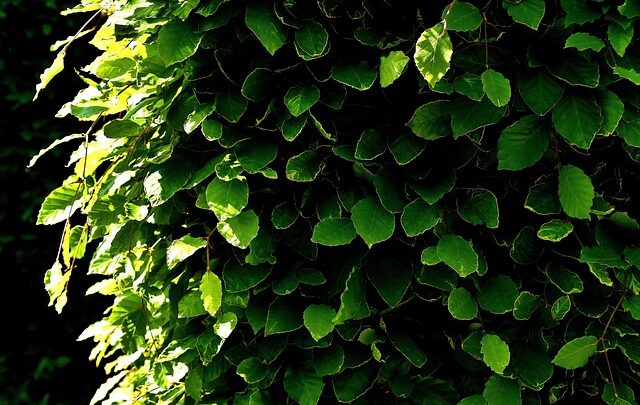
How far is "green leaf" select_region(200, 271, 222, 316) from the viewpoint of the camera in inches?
65.4

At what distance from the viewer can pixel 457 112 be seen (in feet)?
5.16

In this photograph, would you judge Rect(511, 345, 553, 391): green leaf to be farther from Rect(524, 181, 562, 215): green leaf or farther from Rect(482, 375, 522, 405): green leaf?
Rect(524, 181, 562, 215): green leaf

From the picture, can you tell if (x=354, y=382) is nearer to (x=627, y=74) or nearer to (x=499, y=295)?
(x=499, y=295)

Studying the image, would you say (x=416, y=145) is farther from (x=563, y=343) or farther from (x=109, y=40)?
(x=109, y=40)

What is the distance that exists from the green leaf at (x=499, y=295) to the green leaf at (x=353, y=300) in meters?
0.29

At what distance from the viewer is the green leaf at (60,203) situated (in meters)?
1.91

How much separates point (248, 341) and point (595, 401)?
927mm

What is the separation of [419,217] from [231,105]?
1.80ft

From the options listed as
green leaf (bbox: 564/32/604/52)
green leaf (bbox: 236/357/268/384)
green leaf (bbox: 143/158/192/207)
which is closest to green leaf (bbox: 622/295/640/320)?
green leaf (bbox: 564/32/604/52)

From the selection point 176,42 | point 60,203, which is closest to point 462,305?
point 176,42

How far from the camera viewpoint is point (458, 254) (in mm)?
1575

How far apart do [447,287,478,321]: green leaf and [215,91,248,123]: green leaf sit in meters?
0.68

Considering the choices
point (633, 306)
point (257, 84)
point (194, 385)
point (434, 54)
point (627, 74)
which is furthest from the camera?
point (194, 385)

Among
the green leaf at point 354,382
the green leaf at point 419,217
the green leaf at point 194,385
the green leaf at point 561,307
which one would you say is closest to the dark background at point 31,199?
the green leaf at point 194,385
